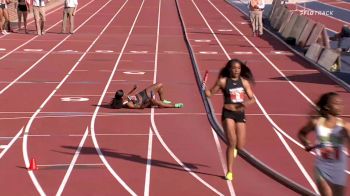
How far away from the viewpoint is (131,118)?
1555 cm

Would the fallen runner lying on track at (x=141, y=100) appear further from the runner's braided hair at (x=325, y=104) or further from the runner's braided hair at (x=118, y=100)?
the runner's braided hair at (x=325, y=104)

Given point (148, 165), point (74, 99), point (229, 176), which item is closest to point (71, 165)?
point (148, 165)

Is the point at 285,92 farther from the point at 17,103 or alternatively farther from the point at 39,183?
the point at 39,183

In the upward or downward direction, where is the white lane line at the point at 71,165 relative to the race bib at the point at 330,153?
downward

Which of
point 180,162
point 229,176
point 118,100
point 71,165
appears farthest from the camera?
point 118,100

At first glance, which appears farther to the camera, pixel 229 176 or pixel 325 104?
pixel 229 176

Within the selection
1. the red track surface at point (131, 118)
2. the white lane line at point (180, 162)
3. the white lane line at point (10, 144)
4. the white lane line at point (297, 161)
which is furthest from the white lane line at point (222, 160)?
the white lane line at point (10, 144)

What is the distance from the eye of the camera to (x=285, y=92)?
18.5 meters

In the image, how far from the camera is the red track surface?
11.0 metres

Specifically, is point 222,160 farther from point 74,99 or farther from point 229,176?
point 74,99

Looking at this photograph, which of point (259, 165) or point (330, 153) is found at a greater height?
point (330, 153)

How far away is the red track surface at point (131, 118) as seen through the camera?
36.0 feet

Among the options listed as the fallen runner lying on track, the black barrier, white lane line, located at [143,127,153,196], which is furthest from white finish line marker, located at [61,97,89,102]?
white lane line, located at [143,127,153,196]

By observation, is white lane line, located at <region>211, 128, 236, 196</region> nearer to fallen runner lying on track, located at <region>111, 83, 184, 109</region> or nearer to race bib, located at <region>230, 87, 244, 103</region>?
race bib, located at <region>230, 87, 244, 103</region>
